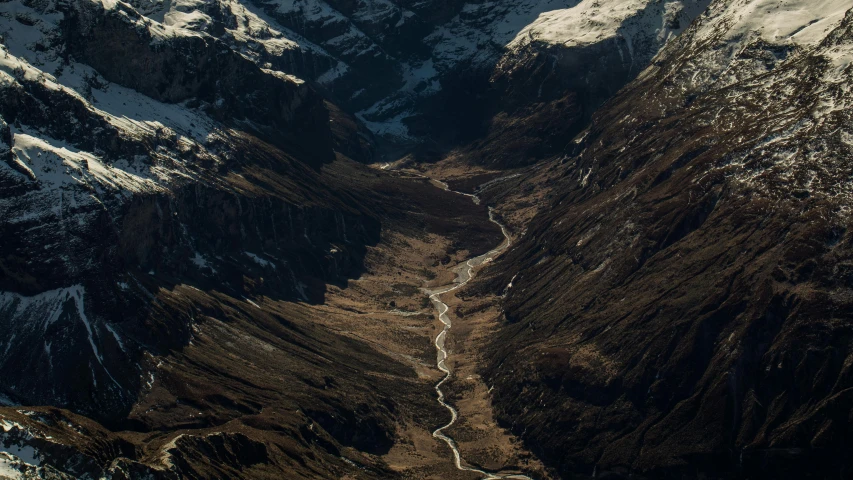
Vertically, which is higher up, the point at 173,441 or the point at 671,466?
the point at 173,441

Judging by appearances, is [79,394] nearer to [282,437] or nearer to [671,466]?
[282,437]

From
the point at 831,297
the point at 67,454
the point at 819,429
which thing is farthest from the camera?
the point at 831,297

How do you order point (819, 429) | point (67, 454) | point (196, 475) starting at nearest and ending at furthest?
point (67, 454) → point (196, 475) → point (819, 429)

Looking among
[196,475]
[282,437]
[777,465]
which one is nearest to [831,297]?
[777,465]

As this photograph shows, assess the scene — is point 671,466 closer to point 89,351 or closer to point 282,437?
point 282,437

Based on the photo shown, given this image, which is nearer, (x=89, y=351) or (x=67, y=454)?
(x=67, y=454)

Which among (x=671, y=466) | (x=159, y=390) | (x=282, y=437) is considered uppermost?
(x=159, y=390)

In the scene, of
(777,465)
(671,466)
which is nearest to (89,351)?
(671,466)

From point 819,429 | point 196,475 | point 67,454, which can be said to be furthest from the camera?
point 819,429

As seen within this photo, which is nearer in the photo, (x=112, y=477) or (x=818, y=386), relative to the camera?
(x=112, y=477)
